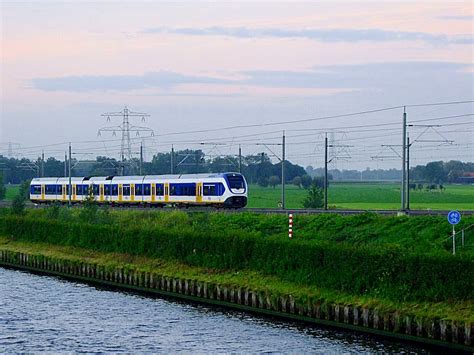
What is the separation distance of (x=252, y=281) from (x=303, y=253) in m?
3.67

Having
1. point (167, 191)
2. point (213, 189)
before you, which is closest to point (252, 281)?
point (213, 189)

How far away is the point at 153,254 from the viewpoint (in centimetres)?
5850

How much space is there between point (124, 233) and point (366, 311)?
2696 centimetres

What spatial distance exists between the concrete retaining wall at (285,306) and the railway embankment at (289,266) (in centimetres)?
5

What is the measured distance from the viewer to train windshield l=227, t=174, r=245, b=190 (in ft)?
284

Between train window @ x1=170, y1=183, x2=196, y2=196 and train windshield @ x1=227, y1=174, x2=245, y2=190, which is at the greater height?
train windshield @ x1=227, y1=174, x2=245, y2=190

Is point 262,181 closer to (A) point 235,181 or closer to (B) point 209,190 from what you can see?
(B) point 209,190

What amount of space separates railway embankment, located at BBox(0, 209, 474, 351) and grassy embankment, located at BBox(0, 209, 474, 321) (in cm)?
6

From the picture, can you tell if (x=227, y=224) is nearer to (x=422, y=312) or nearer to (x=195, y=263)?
(x=195, y=263)

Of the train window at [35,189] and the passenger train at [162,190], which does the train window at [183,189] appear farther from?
the train window at [35,189]

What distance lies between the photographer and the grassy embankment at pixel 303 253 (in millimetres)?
37906

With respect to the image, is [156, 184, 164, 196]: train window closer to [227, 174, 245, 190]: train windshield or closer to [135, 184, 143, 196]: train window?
[135, 184, 143, 196]: train window

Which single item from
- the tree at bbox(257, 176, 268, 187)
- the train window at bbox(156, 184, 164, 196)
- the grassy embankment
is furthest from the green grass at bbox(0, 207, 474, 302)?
the tree at bbox(257, 176, 268, 187)

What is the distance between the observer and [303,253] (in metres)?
45.2
